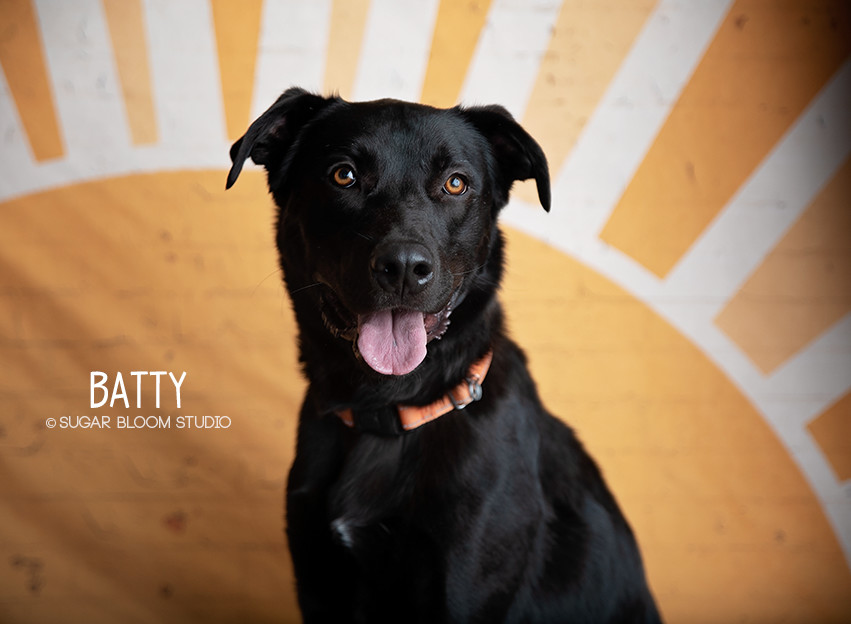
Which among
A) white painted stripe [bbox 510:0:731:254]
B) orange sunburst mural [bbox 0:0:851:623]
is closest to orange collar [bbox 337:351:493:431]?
orange sunburst mural [bbox 0:0:851:623]

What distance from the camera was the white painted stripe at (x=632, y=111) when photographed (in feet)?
7.29

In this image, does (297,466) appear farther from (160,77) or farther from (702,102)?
(702,102)

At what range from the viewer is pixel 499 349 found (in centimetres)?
153

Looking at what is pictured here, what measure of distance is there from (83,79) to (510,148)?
1.40 metres

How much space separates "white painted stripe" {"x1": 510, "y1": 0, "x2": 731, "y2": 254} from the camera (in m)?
2.22

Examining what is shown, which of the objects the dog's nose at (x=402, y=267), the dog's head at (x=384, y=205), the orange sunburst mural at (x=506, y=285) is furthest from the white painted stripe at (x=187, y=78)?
the dog's nose at (x=402, y=267)

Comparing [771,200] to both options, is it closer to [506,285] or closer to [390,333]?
[506,285]

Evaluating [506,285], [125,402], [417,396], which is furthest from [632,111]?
[125,402]

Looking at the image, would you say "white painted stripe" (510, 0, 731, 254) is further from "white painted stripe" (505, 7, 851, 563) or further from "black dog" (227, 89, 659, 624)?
"black dog" (227, 89, 659, 624)

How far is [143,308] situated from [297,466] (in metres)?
1.01

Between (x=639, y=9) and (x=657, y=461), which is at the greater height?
(x=639, y=9)

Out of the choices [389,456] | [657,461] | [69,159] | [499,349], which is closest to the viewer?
[389,456]

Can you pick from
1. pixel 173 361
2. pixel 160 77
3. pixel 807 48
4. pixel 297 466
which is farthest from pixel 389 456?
pixel 807 48

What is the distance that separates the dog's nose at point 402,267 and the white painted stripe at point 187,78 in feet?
3.79
